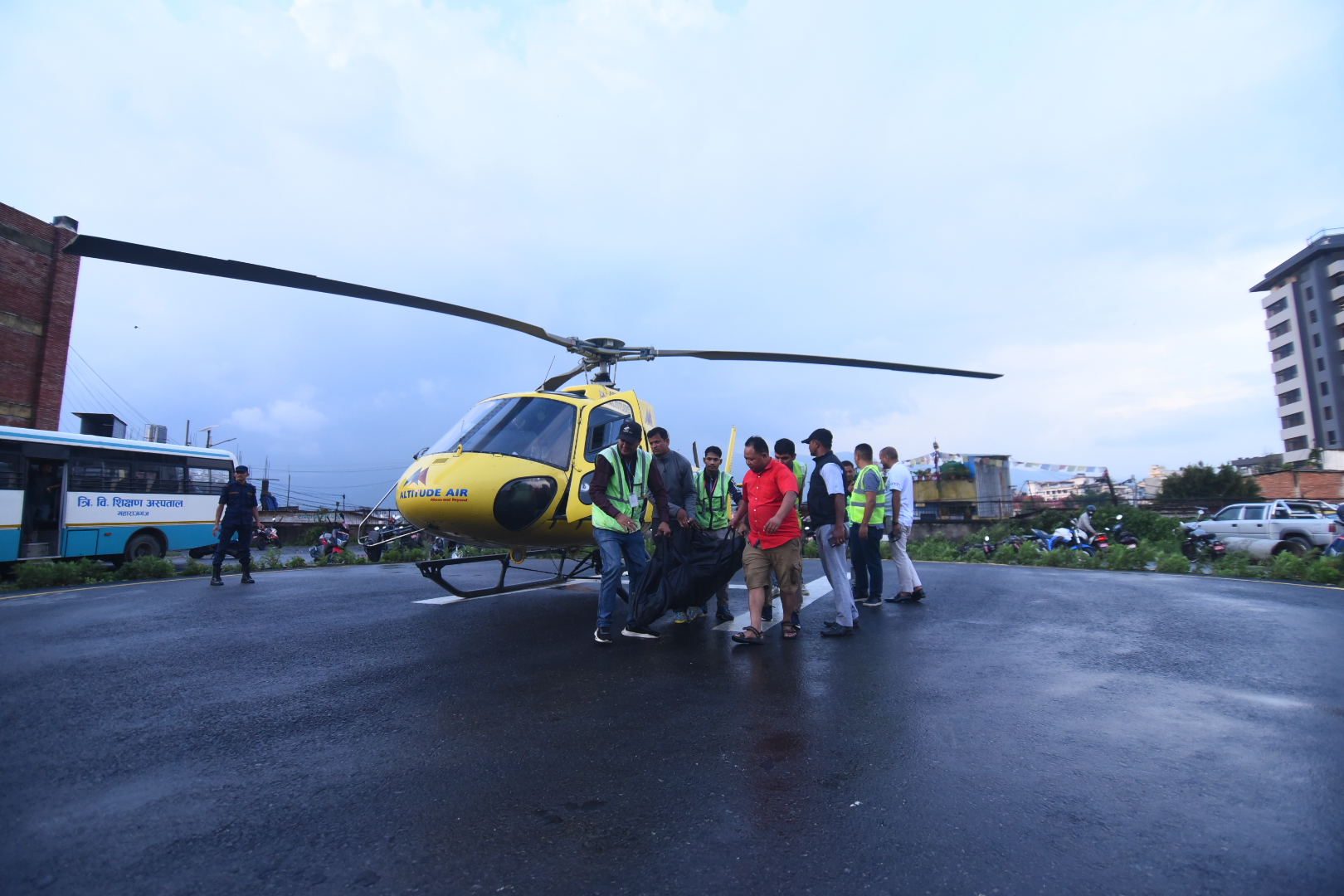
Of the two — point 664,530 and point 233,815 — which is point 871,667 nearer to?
point 664,530

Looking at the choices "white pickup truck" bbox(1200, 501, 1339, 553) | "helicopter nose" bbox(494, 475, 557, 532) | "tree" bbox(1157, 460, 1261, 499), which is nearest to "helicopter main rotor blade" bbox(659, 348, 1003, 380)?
"helicopter nose" bbox(494, 475, 557, 532)

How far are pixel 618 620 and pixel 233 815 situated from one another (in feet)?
14.0

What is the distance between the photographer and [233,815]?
2.37m

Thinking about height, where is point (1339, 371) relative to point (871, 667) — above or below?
above

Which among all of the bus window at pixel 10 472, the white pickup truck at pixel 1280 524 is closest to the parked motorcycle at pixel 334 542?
the bus window at pixel 10 472

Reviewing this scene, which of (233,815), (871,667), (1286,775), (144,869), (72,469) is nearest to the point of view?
(144,869)

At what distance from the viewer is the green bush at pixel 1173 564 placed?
10.9 metres

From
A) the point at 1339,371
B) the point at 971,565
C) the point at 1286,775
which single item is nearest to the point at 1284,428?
the point at 1339,371

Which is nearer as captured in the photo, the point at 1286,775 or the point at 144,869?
the point at 144,869

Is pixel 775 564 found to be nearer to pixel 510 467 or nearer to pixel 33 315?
pixel 510 467

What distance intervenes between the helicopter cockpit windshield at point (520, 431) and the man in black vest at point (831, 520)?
2401 millimetres

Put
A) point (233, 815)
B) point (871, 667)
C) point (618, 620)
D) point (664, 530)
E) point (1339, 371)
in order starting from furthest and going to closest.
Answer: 1. point (1339, 371)
2. point (618, 620)
3. point (664, 530)
4. point (871, 667)
5. point (233, 815)

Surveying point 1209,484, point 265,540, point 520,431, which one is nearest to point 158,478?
point 265,540

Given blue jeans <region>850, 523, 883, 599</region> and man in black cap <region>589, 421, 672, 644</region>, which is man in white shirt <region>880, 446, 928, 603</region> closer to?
blue jeans <region>850, 523, 883, 599</region>
